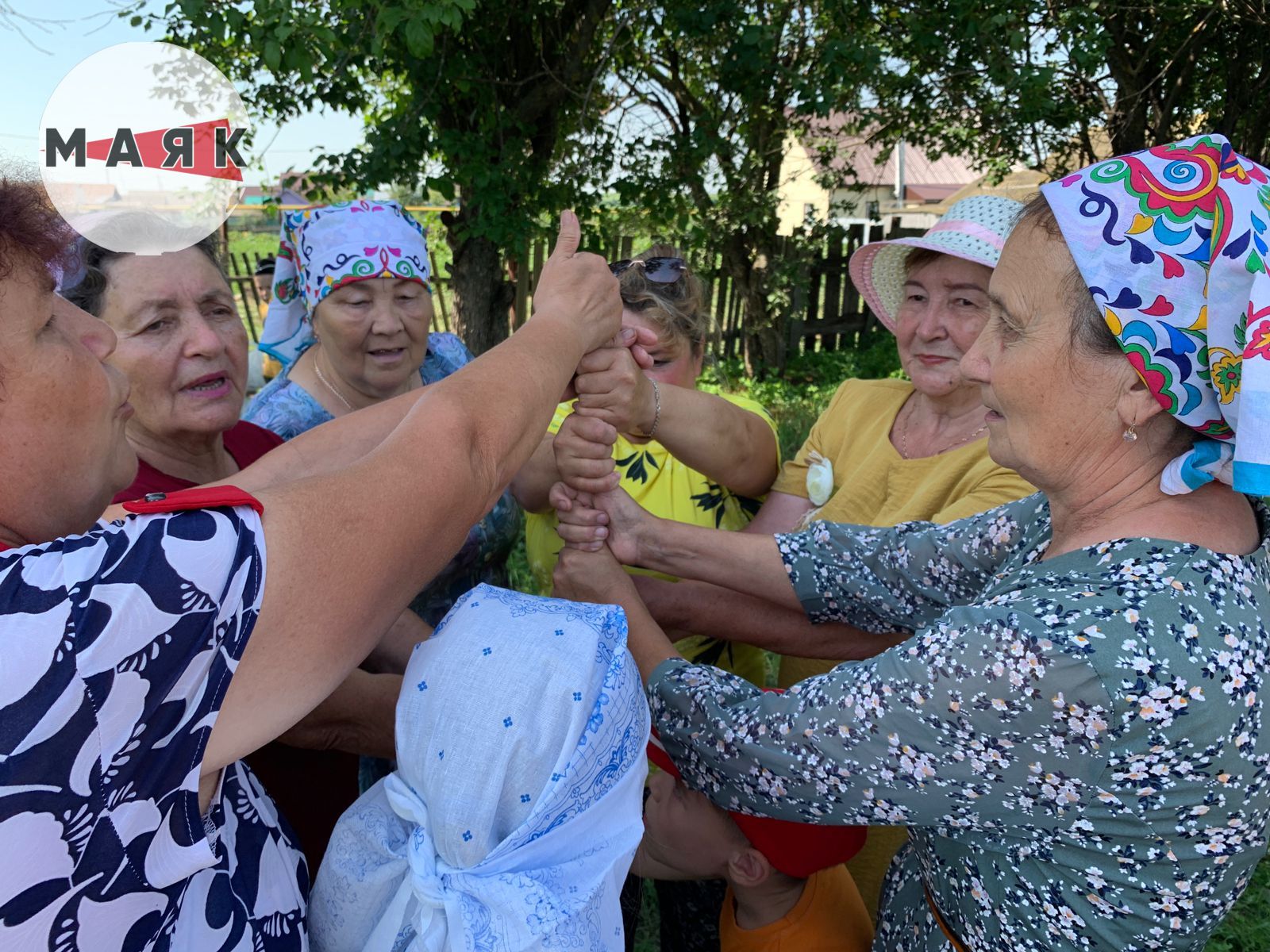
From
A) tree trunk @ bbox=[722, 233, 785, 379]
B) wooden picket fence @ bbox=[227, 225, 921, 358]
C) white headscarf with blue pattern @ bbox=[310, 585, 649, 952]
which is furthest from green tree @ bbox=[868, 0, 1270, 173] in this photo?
white headscarf with blue pattern @ bbox=[310, 585, 649, 952]

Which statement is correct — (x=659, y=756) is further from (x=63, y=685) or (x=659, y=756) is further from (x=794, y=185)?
(x=794, y=185)

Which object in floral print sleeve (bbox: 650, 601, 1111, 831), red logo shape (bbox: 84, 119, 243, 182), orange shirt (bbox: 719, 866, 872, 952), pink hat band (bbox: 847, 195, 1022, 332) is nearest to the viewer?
floral print sleeve (bbox: 650, 601, 1111, 831)

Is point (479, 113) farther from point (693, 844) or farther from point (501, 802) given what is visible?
point (501, 802)

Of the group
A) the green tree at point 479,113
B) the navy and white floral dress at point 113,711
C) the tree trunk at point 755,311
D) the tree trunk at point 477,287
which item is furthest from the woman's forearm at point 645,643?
the tree trunk at point 755,311

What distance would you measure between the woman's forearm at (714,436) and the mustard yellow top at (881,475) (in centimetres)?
14

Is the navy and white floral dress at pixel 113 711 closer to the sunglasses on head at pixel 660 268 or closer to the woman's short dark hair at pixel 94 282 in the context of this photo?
the woman's short dark hair at pixel 94 282

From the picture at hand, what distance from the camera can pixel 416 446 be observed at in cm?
132

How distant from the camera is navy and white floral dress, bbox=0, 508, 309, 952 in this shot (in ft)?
3.19

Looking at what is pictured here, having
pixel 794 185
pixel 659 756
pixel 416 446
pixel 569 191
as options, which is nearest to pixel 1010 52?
pixel 569 191

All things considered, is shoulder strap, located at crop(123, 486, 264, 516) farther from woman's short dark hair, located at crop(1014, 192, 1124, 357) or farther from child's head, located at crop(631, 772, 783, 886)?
child's head, located at crop(631, 772, 783, 886)

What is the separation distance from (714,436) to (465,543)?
719mm

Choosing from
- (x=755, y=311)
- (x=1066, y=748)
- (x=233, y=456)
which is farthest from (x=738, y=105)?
(x=1066, y=748)

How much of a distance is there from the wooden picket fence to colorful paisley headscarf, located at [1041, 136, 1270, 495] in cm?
913

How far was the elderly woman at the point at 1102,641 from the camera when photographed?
1302 mm
